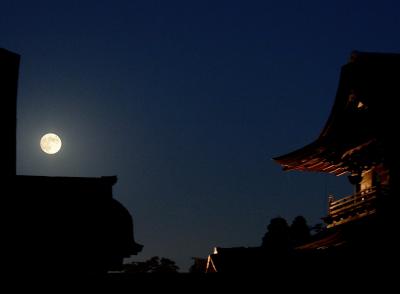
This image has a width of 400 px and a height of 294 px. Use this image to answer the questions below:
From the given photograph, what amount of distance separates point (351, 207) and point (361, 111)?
3.46 metres

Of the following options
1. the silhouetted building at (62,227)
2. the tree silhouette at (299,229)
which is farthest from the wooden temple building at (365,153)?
the tree silhouette at (299,229)

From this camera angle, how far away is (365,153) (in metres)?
22.5

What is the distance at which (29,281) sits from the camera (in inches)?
608

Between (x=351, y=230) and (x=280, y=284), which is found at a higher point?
(x=351, y=230)

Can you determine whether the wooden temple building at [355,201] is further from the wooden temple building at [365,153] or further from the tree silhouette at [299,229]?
the tree silhouette at [299,229]

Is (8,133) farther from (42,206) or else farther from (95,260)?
(95,260)

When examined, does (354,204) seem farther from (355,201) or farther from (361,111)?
(361,111)

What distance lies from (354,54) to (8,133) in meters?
11.9

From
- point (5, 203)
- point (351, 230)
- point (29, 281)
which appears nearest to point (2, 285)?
point (29, 281)

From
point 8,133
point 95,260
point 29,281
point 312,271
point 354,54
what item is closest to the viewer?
point 29,281

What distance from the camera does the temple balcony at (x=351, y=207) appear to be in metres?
20.7

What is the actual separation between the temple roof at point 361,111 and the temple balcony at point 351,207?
5.63ft

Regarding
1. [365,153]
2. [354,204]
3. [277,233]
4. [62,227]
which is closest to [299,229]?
[277,233]

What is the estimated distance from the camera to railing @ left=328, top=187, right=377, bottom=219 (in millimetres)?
20708
